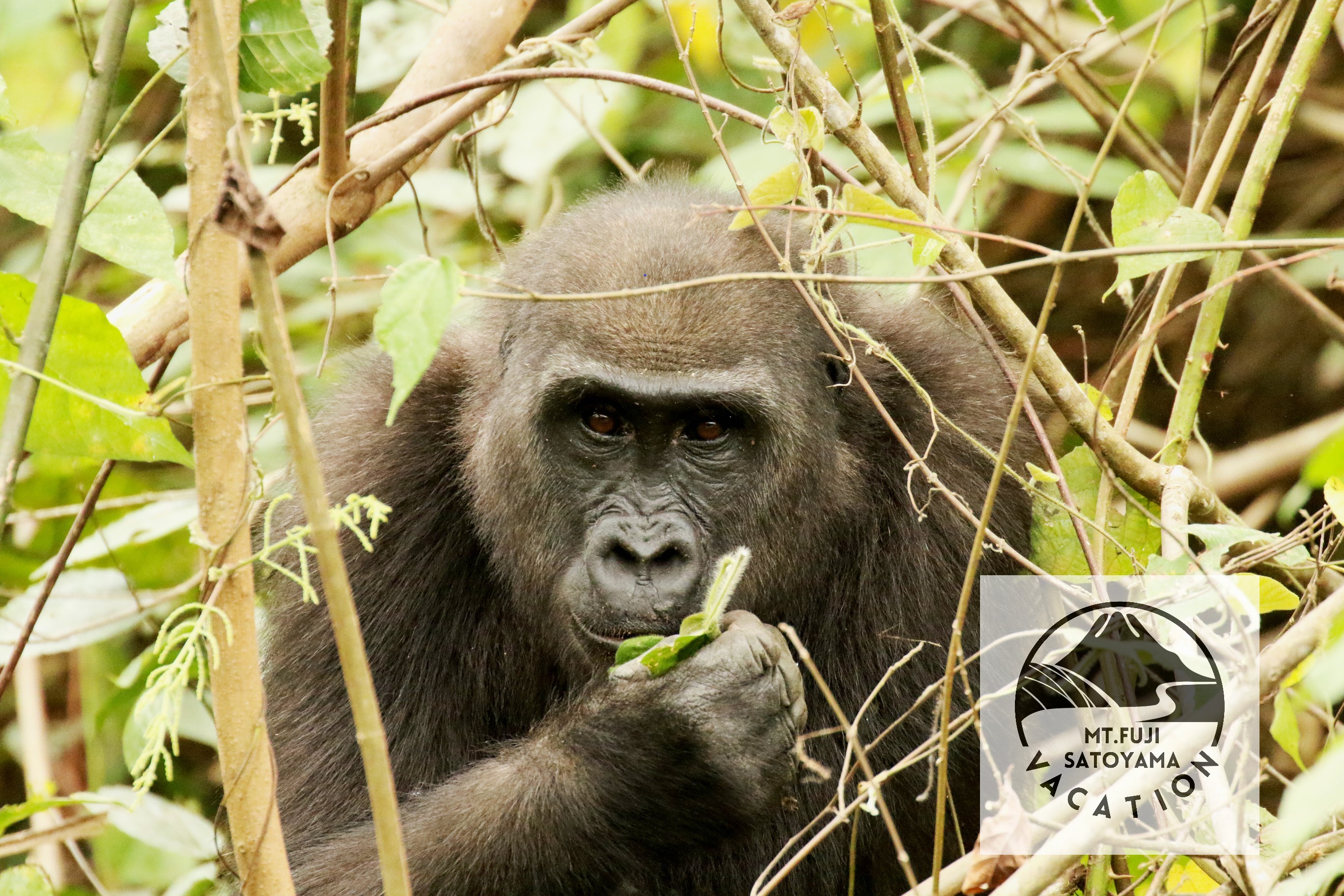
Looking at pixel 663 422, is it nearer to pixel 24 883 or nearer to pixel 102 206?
pixel 102 206

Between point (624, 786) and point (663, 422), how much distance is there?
2.89ft

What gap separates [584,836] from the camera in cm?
319

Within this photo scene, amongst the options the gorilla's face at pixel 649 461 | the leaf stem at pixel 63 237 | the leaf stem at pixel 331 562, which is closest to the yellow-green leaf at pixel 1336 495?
the gorilla's face at pixel 649 461

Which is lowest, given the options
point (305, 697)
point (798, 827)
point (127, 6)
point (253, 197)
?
point (798, 827)

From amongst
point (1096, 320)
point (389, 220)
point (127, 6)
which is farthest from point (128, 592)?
point (1096, 320)

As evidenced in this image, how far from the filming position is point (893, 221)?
2805mm

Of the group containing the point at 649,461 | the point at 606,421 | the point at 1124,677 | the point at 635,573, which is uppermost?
the point at 606,421

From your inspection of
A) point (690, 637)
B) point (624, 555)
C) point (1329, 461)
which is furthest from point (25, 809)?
point (1329, 461)

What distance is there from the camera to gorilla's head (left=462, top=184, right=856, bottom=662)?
3383 millimetres

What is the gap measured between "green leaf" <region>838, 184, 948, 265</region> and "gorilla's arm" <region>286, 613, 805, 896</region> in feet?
2.97

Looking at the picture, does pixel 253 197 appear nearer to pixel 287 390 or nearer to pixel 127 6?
pixel 287 390

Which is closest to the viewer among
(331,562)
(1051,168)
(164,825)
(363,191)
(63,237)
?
(331,562)

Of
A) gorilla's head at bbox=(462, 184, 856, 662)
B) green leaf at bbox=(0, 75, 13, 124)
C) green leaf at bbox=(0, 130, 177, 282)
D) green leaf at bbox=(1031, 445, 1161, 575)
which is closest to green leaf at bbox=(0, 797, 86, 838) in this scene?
gorilla's head at bbox=(462, 184, 856, 662)

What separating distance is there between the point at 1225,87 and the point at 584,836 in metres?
2.54
